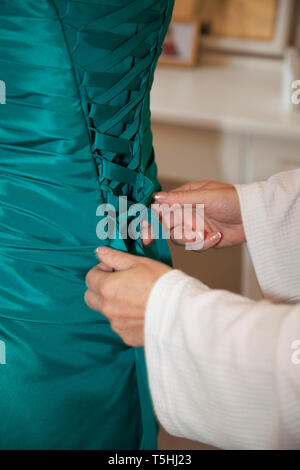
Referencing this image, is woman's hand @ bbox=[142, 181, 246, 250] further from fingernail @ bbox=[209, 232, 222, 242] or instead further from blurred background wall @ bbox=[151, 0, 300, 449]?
blurred background wall @ bbox=[151, 0, 300, 449]

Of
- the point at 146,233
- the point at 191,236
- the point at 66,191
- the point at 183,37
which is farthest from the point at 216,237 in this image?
the point at 183,37

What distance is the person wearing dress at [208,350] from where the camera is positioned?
52 cm

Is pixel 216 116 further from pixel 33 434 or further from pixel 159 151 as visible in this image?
pixel 33 434

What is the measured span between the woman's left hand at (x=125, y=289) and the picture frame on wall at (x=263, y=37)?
1260 mm

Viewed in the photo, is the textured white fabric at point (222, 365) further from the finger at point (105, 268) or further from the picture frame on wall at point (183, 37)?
the picture frame on wall at point (183, 37)

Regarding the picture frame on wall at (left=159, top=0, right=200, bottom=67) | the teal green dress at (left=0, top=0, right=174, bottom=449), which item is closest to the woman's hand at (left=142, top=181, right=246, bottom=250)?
the teal green dress at (left=0, top=0, right=174, bottom=449)

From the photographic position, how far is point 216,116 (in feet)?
4.26

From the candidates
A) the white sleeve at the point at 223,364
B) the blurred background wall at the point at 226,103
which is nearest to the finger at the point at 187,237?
the white sleeve at the point at 223,364

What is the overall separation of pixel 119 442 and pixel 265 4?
4.57 feet

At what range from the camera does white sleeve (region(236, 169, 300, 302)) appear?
2.50 ft

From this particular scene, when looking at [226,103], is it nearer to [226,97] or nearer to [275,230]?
[226,97]

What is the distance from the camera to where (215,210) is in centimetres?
81

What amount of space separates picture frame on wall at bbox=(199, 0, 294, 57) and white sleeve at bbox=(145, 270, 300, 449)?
128cm
